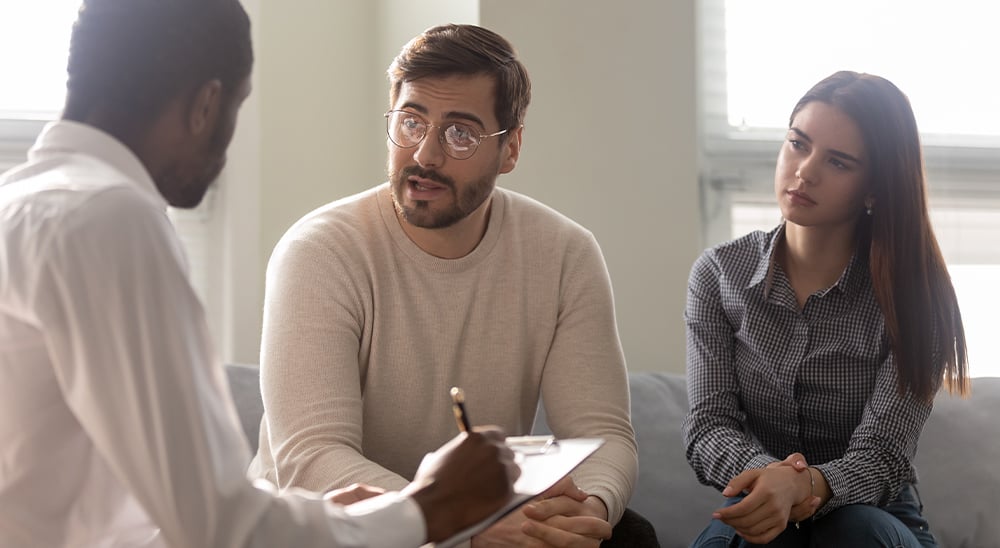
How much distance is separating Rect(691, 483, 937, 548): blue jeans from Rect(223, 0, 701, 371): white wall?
94cm

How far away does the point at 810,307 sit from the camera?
7.57 feet

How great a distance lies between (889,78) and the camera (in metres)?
3.28

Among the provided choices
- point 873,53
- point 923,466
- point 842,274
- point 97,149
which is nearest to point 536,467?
point 97,149

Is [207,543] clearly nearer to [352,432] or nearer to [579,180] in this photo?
[352,432]

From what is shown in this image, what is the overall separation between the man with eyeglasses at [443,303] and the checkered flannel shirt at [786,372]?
0.58 ft

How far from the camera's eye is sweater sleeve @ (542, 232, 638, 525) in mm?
2160

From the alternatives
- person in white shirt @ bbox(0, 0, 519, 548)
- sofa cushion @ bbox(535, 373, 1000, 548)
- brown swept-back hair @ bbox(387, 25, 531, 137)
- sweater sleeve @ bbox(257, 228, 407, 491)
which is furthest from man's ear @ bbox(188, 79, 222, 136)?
sofa cushion @ bbox(535, 373, 1000, 548)

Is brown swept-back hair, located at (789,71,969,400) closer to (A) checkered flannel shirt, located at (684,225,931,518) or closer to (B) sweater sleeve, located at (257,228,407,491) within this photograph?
(A) checkered flannel shirt, located at (684,225,931,518)

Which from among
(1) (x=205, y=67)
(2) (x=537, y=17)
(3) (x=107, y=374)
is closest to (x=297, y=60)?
(2) (x=537, y=17)

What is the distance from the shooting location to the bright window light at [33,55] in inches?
112

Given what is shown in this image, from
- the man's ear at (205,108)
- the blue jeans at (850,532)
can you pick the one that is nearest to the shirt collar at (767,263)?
the blue jeans at (850,532)

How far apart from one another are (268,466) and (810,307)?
1.08 metres

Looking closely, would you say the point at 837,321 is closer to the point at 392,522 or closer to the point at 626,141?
the point at 626,141

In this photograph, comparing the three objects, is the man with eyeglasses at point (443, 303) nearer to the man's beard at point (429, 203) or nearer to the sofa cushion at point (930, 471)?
the man's beard at point (429, 203)
